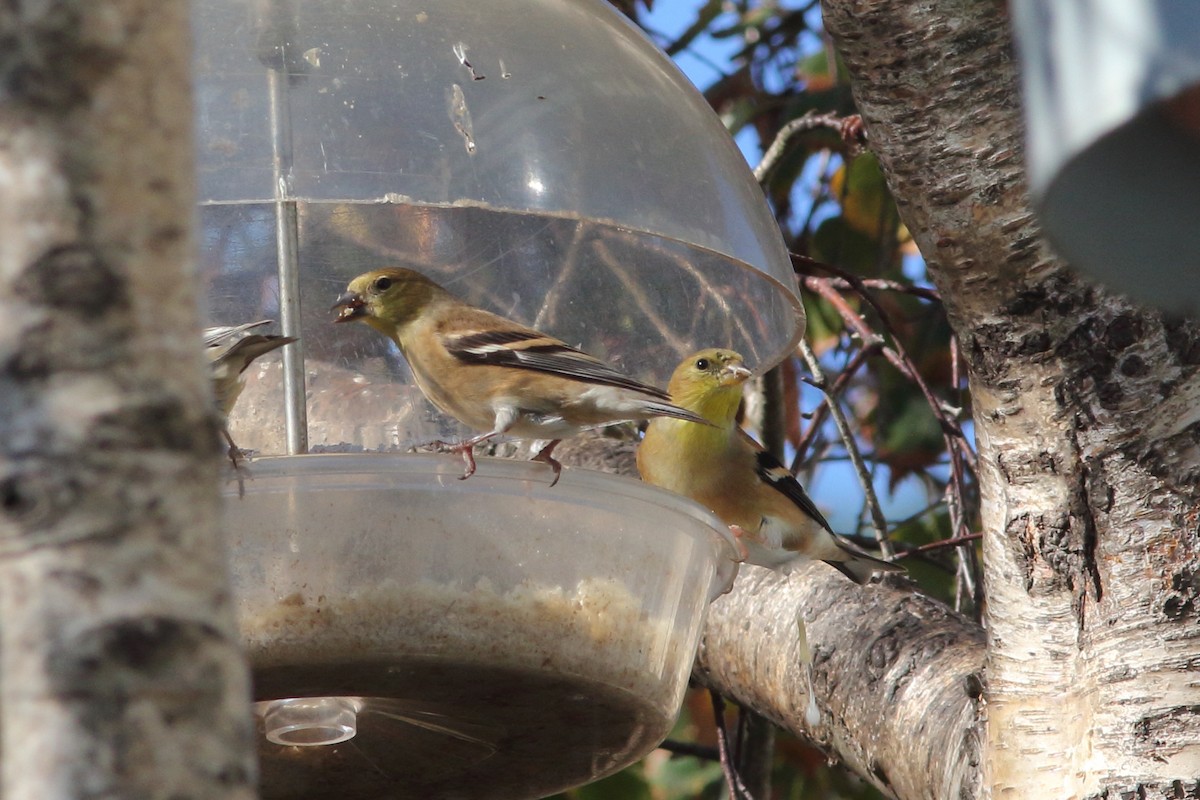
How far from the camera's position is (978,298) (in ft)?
9.48

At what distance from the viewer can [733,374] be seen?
4.04 metres

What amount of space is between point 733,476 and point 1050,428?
2.10 meters

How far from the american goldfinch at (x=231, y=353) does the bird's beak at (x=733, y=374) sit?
1225 mm

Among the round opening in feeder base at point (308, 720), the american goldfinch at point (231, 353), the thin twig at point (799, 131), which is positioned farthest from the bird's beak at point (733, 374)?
the round opening in feeder base at point (308, 720)

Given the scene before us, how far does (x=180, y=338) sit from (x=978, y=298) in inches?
75.9

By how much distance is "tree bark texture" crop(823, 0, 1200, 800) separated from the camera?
2799 millimetres

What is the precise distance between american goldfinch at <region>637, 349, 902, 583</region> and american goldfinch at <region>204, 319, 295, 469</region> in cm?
112

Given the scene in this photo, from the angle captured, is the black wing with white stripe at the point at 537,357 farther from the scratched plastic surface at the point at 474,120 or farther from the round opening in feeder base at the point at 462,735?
the round opening in feeder base at the point at 462,735

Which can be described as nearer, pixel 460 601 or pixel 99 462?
pixel 99 462

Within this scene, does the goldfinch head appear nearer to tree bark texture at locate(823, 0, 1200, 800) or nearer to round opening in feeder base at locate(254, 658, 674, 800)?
round opening in feeder base at locate(254, 658, 674, 800)

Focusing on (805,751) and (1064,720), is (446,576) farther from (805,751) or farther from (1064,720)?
(805,751)

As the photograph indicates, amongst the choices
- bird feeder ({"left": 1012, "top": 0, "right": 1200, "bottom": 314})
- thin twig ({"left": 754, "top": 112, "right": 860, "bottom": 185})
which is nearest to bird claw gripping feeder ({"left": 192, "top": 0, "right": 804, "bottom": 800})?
thin twig ({"left": 754, "top": 112, "right": 860, "bottom": 185})

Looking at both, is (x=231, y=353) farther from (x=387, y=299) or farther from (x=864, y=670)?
(x=864, y=670)

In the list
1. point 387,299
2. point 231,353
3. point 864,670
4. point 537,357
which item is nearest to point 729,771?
point 864,670
